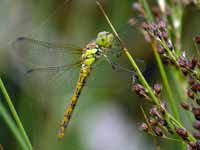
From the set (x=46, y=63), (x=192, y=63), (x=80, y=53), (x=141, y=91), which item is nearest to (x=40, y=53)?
(x=46, y=63)

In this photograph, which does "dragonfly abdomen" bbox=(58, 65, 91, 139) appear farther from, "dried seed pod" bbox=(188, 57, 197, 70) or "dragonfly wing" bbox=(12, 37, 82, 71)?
"dried seed pod" bbox=(188, 57, 197, 70)

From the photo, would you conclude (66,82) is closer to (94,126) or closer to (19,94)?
(19,94)

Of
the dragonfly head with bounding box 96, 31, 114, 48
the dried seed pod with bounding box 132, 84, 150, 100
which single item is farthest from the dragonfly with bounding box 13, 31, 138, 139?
the dried seed pod with bounding box 132, 84, 150, 100

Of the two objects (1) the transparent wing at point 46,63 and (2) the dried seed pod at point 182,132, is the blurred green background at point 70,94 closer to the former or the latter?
(1) the transparent wing at point 46,63

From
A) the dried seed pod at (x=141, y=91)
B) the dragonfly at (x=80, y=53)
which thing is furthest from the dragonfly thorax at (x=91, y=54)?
the dried seed pod at (x=141, y=91)

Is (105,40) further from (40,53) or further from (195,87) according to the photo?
(195,87)
